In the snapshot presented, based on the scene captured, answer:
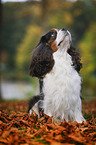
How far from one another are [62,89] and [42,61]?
547 mm

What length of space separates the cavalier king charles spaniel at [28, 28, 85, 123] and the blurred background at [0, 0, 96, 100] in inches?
47.9

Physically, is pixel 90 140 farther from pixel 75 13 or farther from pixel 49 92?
pixel 75 13

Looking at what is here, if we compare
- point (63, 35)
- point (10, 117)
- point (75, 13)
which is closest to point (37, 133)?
point (10, 117)

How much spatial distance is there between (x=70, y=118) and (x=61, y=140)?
0.87 m

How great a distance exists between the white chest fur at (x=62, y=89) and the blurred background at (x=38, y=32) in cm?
139

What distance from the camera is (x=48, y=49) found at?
3.22 metres

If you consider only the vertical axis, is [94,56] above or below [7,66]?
below

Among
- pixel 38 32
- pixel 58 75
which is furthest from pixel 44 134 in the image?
pixel 38 32

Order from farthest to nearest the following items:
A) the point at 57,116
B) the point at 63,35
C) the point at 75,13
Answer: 1. the point at 75,13
2. the point at 57,116
3. the point at 63,35

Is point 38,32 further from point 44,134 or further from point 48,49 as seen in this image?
point 44,134

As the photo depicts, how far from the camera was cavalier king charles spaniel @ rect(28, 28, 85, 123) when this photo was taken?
3.07m

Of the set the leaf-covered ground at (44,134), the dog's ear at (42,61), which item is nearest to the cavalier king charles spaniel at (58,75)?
the dog's ear at (42,61)

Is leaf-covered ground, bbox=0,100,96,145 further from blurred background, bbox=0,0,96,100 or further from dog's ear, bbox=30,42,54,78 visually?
blurred background, bbox=0,0,96,100

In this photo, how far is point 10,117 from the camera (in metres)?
3.42
